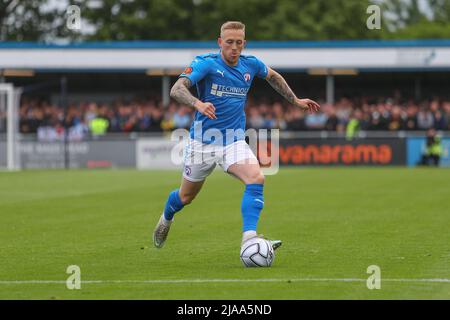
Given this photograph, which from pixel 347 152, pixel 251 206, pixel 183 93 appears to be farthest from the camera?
pixel 347 152

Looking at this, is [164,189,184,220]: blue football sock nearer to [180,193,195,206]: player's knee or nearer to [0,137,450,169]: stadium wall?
[180,193,195,206]: player's knee

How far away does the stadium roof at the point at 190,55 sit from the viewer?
40719 millimetres

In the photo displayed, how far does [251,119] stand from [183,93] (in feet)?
88.0

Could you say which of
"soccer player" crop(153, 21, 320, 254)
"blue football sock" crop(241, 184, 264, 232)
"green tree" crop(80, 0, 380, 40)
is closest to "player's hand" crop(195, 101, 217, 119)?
"soccer player" crop(153, 21, 320, 254)

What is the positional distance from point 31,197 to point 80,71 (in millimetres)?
21871

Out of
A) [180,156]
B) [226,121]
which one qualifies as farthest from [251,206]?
[180,156]

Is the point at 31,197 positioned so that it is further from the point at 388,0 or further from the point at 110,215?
the point at 388,0

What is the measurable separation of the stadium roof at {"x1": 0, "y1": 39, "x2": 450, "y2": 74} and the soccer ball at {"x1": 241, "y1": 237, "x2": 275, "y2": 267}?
103 ft

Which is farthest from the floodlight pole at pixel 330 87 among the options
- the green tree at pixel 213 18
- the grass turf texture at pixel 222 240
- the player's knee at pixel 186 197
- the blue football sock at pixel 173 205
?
the player's knee at pixel 186 197

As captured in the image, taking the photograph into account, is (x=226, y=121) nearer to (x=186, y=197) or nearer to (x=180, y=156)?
(x=186, y=197)

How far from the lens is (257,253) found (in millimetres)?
9594

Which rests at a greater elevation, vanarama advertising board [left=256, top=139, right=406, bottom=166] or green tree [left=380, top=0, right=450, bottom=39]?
green tree [left=380, top=0, right=450, bottom=39]

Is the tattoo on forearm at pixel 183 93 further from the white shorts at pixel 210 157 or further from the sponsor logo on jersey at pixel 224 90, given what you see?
the white shorts at pixel 210 157

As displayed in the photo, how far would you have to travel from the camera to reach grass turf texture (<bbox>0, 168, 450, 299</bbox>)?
8.29 m
